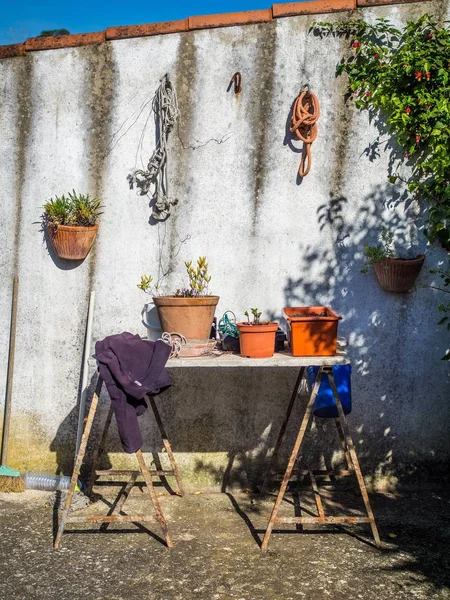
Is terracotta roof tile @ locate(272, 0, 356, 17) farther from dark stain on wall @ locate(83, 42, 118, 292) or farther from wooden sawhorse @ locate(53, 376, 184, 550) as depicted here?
wooden sawhorse @ locate(53, 376, 184, 550)

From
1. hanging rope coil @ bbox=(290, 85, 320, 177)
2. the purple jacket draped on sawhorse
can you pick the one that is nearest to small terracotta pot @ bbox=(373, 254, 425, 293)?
hanging rope coil @ bbox=(290, 85, 320, 177)

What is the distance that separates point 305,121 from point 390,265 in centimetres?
118

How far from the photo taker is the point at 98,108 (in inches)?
202

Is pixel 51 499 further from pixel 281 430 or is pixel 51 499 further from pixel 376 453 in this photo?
pixel 376 453

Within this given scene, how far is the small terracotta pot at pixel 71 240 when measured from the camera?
4.95 metres

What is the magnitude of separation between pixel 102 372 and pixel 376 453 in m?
2.22

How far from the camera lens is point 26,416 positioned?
5.24 m

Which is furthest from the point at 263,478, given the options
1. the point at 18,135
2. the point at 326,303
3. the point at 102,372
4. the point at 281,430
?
the point at 18,135

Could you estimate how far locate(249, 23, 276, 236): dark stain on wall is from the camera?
16.3ft

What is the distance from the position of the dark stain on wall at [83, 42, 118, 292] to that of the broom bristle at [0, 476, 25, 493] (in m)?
1.48

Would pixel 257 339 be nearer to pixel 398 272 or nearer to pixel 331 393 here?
pixel 331 393

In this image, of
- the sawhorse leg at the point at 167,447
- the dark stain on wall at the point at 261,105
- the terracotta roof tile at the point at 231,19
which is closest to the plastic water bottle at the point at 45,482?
the sawhorse leg at the point at 167,447

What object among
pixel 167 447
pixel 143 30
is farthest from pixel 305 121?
pixel 167 447

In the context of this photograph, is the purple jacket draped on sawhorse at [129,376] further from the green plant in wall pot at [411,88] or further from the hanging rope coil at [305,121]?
the green plant in wall pot at [411,88]
